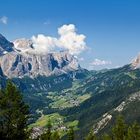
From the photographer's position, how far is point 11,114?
70.2m

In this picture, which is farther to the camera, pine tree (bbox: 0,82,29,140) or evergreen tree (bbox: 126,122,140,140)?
evergreen tree (bbox: 126,122,140,140)

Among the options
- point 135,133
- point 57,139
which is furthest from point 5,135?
point 135,133

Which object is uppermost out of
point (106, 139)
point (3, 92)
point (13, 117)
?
point (3, 92)

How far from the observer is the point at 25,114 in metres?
73.1

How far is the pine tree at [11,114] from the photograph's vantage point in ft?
228

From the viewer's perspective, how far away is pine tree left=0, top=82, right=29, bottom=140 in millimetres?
69438

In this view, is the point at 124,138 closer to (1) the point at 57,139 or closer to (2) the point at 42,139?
(1) the point at 57,139

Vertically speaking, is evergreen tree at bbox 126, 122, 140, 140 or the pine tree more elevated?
the pine tree

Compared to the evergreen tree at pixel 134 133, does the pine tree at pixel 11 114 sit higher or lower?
higher

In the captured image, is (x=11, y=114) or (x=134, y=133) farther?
(x=134, y=133)

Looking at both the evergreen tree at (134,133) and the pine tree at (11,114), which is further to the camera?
the evergreen tree at (134,133)

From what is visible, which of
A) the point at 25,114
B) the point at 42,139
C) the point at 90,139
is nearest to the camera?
the point at 25,114

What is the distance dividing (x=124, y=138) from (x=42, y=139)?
31.4 m

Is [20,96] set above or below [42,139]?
above
